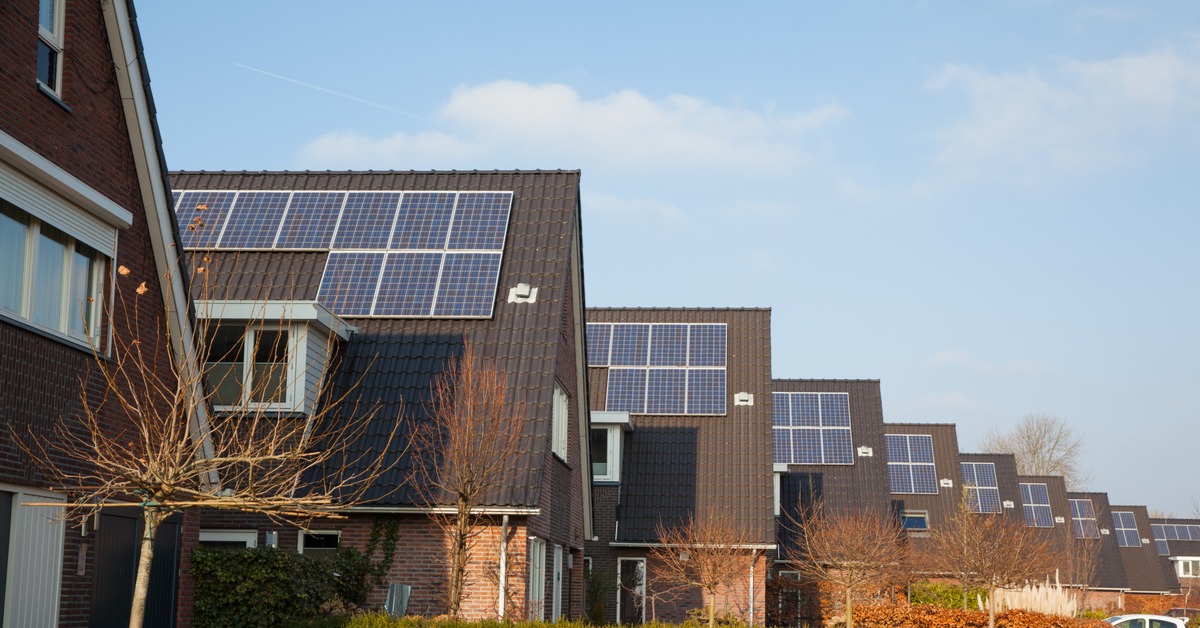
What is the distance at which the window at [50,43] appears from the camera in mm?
12672

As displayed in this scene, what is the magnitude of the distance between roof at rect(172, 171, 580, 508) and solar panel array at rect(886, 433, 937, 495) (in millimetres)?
32437

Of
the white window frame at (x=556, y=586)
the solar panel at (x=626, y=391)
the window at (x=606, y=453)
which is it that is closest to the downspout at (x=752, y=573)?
the window at (x=606, y=453)

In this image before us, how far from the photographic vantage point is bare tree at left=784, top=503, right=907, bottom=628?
→ 29.8 meters

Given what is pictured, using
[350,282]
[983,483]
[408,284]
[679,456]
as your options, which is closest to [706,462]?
[679,456]

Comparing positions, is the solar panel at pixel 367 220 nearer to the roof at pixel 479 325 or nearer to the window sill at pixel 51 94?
the roof at pixel 479 325

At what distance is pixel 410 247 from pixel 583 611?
8.88 metres

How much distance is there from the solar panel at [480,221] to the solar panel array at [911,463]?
33.0 meters

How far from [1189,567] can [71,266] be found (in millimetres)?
86188

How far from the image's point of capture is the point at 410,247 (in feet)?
75.9

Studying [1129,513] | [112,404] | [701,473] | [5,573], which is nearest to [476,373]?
[112,404]

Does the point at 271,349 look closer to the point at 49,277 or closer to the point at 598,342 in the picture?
the point at 49,277

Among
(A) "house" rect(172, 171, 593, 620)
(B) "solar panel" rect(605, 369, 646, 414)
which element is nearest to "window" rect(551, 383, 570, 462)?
(A) "house" rect(172, 171, 593, 620)

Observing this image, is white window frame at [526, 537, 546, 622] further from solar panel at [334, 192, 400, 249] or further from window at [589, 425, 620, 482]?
window at [589, 425, 620, 482]

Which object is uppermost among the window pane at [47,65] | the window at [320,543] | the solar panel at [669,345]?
the solar panel at [669,345]
